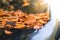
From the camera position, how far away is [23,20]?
849 millimetres

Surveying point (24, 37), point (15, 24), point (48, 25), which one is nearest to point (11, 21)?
point (15, 24)

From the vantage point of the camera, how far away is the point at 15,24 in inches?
33.4

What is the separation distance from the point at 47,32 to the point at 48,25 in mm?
46

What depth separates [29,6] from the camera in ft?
2.81

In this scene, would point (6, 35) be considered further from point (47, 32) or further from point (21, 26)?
point (47, 32)

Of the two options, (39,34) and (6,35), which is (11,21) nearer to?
(6,35)

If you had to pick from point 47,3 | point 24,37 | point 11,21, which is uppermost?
point 47,3

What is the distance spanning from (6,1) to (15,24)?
0.16 m

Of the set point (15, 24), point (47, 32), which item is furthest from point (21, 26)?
point (47, 32)

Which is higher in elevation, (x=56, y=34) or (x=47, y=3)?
(x=47, y=3)

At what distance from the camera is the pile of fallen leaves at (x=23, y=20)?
0.85m

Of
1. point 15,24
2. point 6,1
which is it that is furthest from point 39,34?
point 6,1

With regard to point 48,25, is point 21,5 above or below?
above

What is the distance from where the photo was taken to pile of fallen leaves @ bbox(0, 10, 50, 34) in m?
0.85
